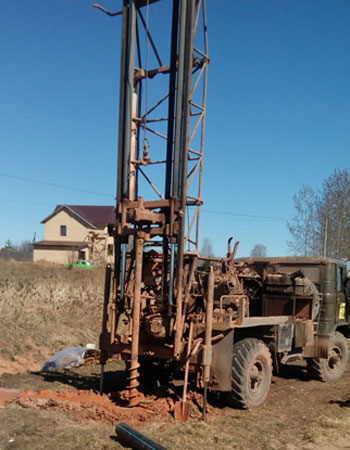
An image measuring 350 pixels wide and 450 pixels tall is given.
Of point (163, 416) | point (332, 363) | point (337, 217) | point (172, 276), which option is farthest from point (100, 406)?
point (337, 217)

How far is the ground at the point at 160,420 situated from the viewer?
Result: 5.84 metres

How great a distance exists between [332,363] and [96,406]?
240 inches

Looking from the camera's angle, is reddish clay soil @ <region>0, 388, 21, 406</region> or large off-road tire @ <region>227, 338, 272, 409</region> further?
large off-road tire @ <region>227, 338, 272, 409</region>

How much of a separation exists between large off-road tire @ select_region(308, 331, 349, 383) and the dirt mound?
14.5ft

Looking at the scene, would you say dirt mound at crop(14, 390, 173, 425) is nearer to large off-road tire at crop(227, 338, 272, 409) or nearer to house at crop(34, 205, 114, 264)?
large off-road tire at crop(227, 338, 272, 409)

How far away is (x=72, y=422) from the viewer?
6.38 metres

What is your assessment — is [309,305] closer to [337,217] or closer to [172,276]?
[172,276]

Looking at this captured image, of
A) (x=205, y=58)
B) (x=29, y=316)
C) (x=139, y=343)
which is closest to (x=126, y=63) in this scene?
(x=205, y=58)

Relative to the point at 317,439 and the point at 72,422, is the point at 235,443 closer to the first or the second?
the point at 317,439

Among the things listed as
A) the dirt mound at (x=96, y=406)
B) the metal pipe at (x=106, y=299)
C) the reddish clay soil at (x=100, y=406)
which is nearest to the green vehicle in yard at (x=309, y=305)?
the reddish clay soil at (x=100, y=406)

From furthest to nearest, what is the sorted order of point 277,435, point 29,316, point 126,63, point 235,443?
point 29,316, point 126,63, point 277,435, point 235,443

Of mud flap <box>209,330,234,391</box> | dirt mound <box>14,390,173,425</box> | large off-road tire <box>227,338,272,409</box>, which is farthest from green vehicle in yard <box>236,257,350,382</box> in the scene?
dirt mound <box>14,390,173,425</box>

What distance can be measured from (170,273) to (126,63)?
146 inches

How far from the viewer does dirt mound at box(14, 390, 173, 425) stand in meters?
6.70
